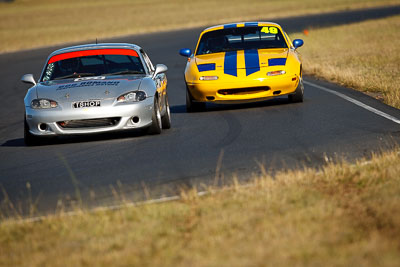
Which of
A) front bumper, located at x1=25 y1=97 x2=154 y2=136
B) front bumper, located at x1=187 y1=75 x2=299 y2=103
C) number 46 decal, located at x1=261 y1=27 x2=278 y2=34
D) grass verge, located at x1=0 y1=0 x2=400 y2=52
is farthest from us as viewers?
grass verge, located at x1=0 y1=0 x2=400 y2=52

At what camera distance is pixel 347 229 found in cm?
546

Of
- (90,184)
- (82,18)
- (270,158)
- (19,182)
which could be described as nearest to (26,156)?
(19,182)

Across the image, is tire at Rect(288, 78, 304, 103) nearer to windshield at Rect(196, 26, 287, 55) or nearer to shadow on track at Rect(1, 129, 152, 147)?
windshield at Rect(196, 26, 287, 55)

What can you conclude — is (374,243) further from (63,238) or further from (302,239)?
(63,238)

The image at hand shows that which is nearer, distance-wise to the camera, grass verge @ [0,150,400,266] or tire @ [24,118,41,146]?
grass verge @ [0,150,400,266]

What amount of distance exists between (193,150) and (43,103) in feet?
7.96

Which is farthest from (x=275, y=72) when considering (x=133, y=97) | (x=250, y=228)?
(x=250, y=228)

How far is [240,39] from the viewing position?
14.3 meters

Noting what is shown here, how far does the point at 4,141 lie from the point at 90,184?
4.61m

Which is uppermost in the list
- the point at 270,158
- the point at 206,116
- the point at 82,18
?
the point at 270,158

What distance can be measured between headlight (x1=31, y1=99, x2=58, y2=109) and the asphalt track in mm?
540

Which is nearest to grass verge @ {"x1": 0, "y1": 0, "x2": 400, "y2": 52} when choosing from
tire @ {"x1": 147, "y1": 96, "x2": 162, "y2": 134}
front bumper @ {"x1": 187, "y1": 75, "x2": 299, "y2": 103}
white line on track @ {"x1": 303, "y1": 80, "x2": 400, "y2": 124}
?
white line on track @ {"x1": 303, "y1": 80, "x2": 400, "y2": 124}

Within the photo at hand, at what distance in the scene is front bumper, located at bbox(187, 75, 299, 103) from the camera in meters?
13.0

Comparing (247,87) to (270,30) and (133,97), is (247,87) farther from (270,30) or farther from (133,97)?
(133,97)
